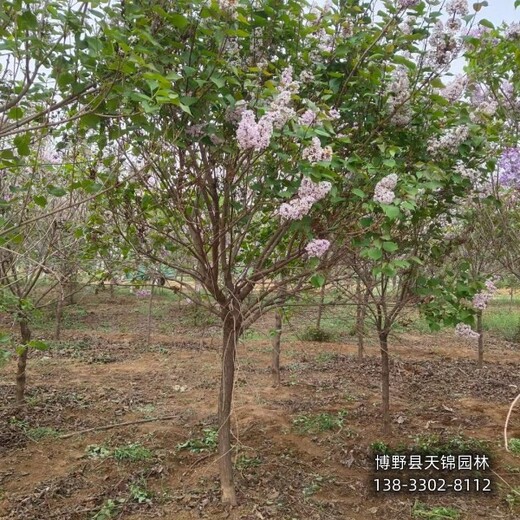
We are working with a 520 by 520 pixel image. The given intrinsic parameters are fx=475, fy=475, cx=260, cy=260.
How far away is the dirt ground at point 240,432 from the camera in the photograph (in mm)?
3506

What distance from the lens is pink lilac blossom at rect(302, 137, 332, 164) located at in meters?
2.27

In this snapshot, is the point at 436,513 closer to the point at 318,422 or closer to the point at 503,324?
the point at 318,422

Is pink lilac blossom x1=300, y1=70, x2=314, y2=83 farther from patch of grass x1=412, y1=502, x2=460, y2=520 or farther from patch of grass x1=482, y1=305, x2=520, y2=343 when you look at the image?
patch of grass x1=482, y1=305, x2=520, y2=343

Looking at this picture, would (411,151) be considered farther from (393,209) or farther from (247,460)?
(247,460)

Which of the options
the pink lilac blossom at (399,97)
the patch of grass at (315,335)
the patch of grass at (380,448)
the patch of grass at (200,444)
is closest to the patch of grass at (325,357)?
the patch of grass at (315,335)

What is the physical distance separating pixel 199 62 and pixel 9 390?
5.40 m

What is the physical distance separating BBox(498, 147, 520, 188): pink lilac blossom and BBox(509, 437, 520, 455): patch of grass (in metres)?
2.39

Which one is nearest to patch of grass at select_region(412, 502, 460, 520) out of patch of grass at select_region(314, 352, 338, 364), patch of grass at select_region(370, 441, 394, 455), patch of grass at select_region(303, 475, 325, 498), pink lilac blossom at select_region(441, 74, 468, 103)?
patch of grass at select_region(303, 475, 325, 498)

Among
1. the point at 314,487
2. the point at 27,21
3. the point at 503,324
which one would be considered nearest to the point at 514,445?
the point at 314,487

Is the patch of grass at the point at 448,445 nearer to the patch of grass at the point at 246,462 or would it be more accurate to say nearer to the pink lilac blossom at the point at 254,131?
the patch of grass at the point at 246,462

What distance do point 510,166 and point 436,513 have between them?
275 cm

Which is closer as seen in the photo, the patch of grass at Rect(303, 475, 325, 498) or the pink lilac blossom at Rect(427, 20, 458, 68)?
the pink lilac blossom at Rect(427, 20, 458, 68)

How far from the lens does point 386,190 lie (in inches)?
90.6

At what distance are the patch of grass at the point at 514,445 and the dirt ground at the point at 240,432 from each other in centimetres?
8
